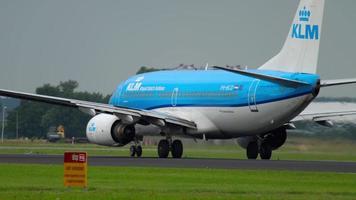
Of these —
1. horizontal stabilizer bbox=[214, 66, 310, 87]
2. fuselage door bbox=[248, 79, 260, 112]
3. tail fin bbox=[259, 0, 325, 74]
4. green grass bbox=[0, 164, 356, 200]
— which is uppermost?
tail fin bbox=[259, 0, 325, 74]

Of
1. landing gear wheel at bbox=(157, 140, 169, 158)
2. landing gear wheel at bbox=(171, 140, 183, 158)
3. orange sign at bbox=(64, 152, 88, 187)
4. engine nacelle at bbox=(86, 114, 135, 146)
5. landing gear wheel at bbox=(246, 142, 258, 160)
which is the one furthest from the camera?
landing gear wheel at bbox=(246, 142, 258, 160)

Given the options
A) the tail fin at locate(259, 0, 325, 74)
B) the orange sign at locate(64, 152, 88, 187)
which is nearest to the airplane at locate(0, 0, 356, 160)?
the tail fin at locate(259, 0, 325, 74)

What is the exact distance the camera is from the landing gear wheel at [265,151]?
203ft

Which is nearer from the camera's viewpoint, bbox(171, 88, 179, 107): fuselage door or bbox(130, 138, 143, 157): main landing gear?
bbox(130, 138, 143, 157): main landing gear

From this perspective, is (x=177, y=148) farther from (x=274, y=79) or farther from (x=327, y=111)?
(x=327, y=111)

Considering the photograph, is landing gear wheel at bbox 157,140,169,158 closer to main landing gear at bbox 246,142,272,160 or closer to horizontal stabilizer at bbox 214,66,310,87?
main landing gear at bbox 246,142,272,160

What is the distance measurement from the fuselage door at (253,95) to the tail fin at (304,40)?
153 centimetres

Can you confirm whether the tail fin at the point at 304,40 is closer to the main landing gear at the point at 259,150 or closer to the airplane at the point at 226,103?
the airplane at the point at 226,103

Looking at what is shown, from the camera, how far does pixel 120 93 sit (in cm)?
6925

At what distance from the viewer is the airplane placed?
57.3 m

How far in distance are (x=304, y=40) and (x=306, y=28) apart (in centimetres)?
60

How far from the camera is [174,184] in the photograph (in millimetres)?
38281

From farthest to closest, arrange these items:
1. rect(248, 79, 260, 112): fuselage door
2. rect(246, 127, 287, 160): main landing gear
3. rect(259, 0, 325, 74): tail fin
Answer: rect(246, 127, 287, 160): main landing gear < rect(248, 79, 260, 112): fuselage door < rect(259, 0, 325, 74): tail fin

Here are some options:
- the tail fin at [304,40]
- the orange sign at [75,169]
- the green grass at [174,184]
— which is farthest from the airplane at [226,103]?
the orange sign at [75,169]
